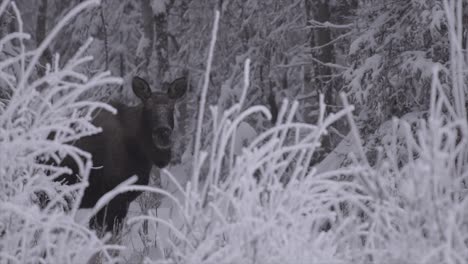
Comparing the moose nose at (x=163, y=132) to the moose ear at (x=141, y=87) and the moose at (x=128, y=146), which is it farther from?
the moose ear at (x=141, y=87)

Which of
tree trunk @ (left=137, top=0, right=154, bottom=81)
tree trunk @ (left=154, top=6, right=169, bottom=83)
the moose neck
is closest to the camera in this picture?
the moose neck

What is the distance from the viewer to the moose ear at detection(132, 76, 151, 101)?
996 centimetres

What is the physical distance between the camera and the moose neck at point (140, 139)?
32.6ft

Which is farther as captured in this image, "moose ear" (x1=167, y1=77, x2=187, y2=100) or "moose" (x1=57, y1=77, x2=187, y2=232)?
"moose ear" (x1=167, y1=77, x2=187, y2=100)

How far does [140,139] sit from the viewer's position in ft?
33.1

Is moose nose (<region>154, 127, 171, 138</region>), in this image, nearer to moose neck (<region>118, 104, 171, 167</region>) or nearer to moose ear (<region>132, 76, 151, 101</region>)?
moose neck (<region>118, 104, 171, 167</region>)

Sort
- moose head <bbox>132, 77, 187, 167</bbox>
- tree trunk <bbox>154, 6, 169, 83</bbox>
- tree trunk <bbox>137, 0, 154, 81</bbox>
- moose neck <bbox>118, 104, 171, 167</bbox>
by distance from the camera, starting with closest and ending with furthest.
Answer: moose head <bbox>132, 77, 187, 167</bbox>, moose neck <bbox>118, 104, 171, 167</bbox>, tree trunk <bbox>154, 6, 169, 83</bbox>, tree trunk <bbox>137, 0, 154, 81</bbox>

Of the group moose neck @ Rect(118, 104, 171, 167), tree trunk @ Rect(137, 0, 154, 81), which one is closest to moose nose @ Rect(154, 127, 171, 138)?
moose neck @ Rect(118, 104, 171, 167)

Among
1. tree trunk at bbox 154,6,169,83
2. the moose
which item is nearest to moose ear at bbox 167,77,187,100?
the moose

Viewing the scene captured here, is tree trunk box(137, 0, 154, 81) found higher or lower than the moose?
higher

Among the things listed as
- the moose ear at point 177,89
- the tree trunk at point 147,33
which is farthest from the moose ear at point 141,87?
the tree trunk at point 147,33

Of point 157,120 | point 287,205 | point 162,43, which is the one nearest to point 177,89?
point 157,120

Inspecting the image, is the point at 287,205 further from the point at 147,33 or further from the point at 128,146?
the point at 147,33

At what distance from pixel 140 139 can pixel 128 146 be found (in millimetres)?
179
